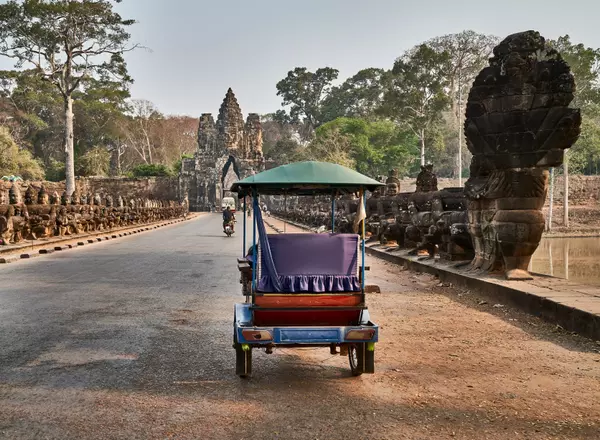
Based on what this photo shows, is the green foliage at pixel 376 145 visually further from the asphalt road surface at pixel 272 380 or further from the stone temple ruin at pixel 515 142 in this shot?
the asphalt road surface at pixel 272 380

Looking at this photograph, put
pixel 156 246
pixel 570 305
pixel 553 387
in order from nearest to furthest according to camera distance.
A: pixel 553 387 < pixel 570 305 < pixel 156 246

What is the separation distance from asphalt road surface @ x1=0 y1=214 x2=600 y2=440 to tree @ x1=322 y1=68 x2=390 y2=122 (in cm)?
8149

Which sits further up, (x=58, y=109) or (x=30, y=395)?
(x=58, y=109)

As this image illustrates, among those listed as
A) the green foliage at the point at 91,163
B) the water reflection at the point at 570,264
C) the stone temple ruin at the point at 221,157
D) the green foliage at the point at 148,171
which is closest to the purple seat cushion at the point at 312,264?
the water reflection at the point at 570,264

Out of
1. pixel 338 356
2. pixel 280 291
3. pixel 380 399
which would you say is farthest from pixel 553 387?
pixel 280 291

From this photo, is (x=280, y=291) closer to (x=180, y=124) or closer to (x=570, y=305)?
(x=570, y=305)

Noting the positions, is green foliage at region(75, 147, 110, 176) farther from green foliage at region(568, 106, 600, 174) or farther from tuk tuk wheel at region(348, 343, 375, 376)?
tuk tuk wheel at region(348, 343, 375, 376)

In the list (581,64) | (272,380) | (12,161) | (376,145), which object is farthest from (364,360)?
(376,145)

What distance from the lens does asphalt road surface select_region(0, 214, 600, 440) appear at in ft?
12.3

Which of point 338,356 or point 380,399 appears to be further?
point 338,356

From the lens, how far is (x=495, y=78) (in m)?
9.75

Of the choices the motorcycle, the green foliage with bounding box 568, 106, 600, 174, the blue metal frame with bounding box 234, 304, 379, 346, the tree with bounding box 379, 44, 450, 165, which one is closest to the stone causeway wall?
the tree with bounding box 379, 44, 450, 165

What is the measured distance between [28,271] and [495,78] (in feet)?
32.1

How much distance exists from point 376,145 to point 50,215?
50749mm
